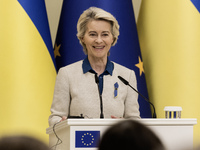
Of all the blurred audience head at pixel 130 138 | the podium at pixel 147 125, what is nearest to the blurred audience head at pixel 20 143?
the blurred audience head at pixel 130 138

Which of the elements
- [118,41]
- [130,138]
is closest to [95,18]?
[118,41]

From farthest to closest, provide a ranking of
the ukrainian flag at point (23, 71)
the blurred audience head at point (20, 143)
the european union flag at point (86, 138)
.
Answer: the ukrainian flag at point (23, 71) < the european union flag at point (86, 138) < the blurred audience head at point (20, 143)

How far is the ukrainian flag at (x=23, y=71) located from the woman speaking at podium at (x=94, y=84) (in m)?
1.01

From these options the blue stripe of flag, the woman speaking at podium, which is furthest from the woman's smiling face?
the blue stripe of flag

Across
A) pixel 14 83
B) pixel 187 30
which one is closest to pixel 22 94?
pixel 14 83

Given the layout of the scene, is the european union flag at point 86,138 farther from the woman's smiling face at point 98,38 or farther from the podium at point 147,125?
the woman's smiling face at point 98,38

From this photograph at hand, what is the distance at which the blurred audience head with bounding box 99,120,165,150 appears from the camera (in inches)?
27.4

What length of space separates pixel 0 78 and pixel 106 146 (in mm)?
3411

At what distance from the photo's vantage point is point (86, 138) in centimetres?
222

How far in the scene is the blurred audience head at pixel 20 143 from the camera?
2.23 feet

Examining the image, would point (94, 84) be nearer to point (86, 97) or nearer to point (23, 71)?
point (86, 97)

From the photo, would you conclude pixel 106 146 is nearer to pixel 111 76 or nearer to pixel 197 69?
pixel 111 76

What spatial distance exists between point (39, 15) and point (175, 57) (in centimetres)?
149

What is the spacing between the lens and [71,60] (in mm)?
4391
